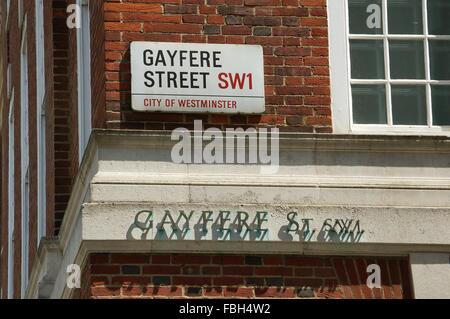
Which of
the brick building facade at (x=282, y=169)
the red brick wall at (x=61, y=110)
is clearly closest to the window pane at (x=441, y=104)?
the brick building facade at (x=282, y=169)

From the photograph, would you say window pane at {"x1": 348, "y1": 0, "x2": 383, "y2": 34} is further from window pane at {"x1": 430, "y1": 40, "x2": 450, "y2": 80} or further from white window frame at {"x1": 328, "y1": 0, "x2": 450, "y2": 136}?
window pane at {"x1": 430, "y1": 40, "x2": 450, "y2": 80}

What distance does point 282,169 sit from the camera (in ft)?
46.4

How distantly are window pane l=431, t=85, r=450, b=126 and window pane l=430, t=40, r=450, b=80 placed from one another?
0.09 metres

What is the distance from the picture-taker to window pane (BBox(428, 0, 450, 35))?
14.9 meters

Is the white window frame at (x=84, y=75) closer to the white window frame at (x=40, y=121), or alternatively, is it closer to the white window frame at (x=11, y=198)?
the white window frame at (x=40, y=121)

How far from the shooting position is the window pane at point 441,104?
579 inches

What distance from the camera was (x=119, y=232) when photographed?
13.7m

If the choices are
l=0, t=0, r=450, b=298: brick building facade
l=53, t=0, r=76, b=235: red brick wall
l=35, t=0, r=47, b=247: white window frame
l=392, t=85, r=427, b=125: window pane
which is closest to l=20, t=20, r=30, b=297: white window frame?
l=35, t=0, r=47, b=247: white window frame

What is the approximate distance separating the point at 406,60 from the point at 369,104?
1.67 feet

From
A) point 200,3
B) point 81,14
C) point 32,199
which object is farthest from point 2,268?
point 200,3

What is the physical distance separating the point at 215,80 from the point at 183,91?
0.92 feet

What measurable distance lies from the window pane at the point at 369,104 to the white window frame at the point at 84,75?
240 centimetres

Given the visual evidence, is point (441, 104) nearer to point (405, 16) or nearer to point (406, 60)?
point (406, 60)
